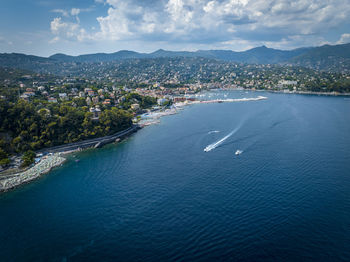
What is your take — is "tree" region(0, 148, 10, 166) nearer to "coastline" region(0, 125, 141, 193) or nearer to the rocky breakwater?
"coastline" region(0, 125, 141, 193)

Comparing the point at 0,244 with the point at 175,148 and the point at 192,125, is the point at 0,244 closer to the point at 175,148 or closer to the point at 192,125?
the point at 175,148

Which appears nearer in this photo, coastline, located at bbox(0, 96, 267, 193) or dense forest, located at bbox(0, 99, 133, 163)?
coastline, located at bbox(0, 96, 267, 193)

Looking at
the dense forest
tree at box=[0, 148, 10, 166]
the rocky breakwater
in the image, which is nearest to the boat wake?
the dense forest

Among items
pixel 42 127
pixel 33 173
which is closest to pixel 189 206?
pixel 33 173

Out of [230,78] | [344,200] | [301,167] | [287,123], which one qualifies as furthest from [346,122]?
Answer: [230,78]

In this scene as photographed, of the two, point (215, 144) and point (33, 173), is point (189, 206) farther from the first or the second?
point (33, 173)

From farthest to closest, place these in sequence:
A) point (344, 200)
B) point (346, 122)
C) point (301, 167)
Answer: point (346, 122), point (301, 167), point (344, 200)

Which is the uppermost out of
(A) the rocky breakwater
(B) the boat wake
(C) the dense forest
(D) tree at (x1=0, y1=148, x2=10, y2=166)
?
(C) the dense forest
